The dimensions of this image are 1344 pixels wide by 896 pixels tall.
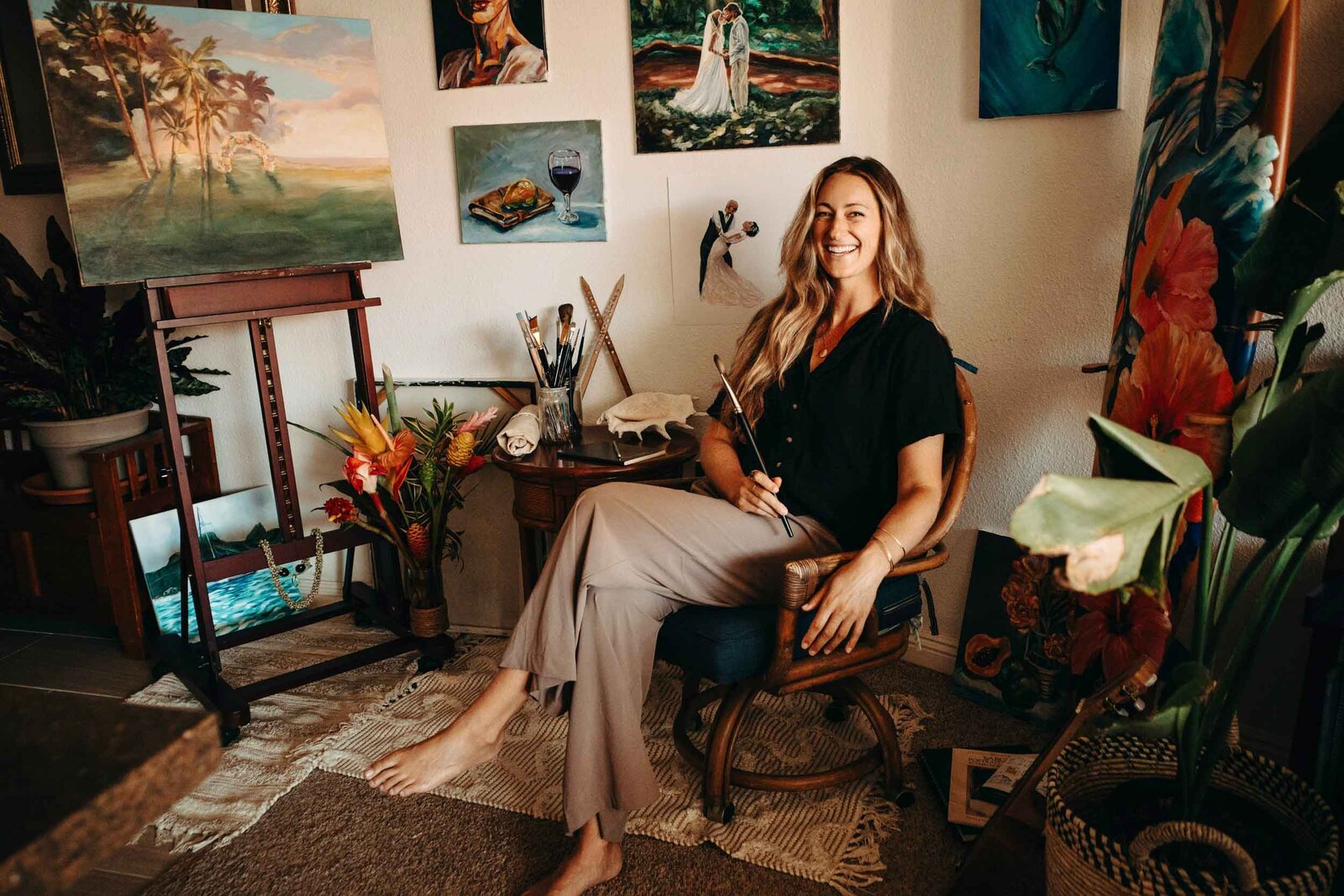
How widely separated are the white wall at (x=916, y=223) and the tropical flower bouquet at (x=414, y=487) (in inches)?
13.6

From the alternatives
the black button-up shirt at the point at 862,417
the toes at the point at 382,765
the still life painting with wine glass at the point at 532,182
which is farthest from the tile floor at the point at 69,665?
the black button-up shirt at the point at 862,417

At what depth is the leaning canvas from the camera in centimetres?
227

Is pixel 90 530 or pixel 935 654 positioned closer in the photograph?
pixel 935 654

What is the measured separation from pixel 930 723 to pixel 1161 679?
0.67 m

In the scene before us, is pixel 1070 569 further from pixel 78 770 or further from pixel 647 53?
pixel 647 53

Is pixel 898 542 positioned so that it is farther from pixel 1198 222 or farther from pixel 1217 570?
pixel 1198 222

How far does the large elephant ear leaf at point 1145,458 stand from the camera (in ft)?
2.90

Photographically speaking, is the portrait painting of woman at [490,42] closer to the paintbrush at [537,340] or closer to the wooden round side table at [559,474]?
the paintbrush at [537,340]

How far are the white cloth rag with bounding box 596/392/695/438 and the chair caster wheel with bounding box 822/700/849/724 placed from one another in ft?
2.72

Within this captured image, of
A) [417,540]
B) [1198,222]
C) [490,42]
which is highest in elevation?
[490,42]

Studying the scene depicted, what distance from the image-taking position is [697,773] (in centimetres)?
204

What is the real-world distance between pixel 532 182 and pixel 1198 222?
5.72 ft

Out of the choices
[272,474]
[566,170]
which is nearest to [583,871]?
[272,474]

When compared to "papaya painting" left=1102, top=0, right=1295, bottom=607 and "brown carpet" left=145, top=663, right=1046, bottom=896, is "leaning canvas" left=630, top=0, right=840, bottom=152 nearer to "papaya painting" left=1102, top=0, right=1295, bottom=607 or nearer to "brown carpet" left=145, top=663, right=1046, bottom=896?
"papaya painting" left=1102, top=0, right=1295, bottom=607
